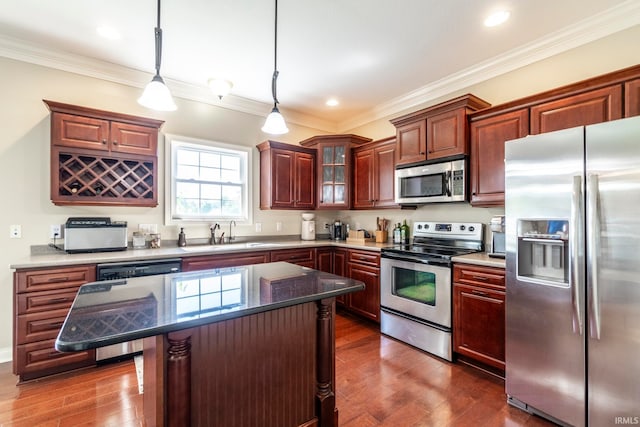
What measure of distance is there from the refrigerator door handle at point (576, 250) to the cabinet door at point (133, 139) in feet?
11.7

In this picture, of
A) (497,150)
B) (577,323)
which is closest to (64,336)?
(577,323)

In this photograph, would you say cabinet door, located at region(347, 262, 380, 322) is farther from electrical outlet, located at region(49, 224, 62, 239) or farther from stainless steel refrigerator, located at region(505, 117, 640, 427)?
electrical outlet, located at region(49, 224, 62, 239)

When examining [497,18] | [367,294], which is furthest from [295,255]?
[497,18]

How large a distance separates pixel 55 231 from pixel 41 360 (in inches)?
45.7

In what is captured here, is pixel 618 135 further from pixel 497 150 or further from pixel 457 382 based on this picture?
pixel 457 382

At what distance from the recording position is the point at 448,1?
7.00ft

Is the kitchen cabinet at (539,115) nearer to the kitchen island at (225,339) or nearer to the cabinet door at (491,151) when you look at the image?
the cabinet door at (491,151)

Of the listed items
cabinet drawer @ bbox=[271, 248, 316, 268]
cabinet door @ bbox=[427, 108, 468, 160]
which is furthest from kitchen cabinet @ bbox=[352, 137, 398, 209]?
cabinet drawer @ bbox=[271, 248, 316, 268]

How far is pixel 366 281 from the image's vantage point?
3527mm

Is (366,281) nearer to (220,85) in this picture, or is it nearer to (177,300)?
(177,300)

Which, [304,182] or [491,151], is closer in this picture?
[491,151]

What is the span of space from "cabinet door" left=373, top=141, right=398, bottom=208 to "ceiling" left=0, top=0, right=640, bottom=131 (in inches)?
30.3

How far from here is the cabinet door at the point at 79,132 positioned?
2.59 metres

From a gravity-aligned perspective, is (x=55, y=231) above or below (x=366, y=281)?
above
